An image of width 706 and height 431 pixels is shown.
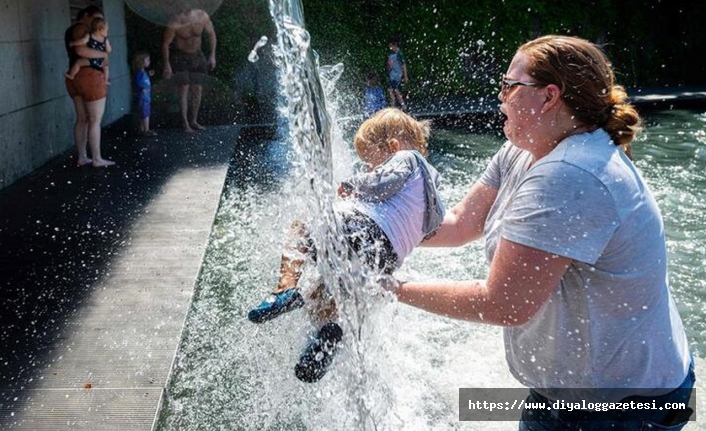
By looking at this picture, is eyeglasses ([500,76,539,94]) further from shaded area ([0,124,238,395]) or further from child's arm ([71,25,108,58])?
child's arm ([71,25,108,58])

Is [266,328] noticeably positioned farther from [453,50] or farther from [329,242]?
[453,50]

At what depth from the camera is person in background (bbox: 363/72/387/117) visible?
14122mm

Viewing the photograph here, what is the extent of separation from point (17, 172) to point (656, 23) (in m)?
18.2

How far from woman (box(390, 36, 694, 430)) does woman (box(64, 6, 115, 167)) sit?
7.77 metres

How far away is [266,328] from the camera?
4.27 metres

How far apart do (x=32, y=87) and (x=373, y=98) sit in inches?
282

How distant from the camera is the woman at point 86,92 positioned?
342 inches

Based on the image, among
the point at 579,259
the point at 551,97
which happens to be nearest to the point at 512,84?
the point at 551,97

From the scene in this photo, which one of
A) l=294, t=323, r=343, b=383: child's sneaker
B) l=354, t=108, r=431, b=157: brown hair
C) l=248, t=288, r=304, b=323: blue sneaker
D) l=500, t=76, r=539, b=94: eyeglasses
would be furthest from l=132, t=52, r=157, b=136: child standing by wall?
l=500, t=76, r=539, b=94: eyeglasses

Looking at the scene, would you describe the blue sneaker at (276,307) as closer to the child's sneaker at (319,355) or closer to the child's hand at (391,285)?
the child's sneaker at (319,355)

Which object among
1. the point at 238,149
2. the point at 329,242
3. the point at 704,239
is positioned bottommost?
the point at 238,149

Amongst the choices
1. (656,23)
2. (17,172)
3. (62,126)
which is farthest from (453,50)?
(17,172)

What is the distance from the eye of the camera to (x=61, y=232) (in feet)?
19.5

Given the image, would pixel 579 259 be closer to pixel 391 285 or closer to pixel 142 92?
pixel 391 285
